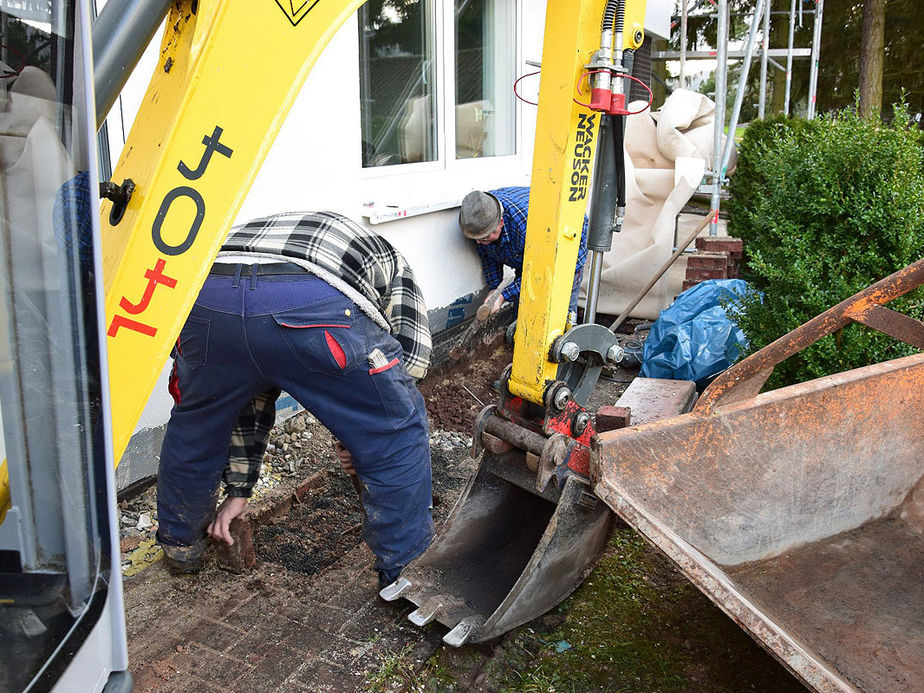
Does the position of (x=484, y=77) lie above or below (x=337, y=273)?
above

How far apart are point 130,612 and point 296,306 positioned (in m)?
1.36

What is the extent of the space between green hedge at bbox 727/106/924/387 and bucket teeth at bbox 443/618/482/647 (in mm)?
2288

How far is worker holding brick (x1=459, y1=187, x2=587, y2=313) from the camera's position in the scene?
5500 mm

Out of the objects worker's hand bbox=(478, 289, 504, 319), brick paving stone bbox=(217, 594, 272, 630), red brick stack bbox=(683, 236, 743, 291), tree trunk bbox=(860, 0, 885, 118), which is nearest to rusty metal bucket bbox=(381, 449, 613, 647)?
brick paving stone bbox=(217, 594, 272, 630)

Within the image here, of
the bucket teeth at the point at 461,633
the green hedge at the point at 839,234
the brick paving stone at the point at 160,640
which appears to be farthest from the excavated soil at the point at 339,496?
the green hedge at the point at 839,234

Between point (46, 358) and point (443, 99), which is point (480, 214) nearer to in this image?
point (443, 99)

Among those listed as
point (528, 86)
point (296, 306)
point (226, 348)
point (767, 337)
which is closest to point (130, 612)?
point (226, 348)

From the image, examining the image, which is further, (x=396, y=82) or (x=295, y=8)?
(x=396, y=82)

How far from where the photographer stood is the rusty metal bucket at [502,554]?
244 cm

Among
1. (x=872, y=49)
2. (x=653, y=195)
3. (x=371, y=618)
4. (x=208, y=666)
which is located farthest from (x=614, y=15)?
(x=872, y=49)

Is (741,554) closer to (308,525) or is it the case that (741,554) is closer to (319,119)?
(308,525)

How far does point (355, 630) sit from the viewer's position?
8.92 ft

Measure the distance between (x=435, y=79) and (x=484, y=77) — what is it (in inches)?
38.8

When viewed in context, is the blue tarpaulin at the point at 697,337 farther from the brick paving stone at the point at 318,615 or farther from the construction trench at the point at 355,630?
the brick paving stone at the point at 318,615
